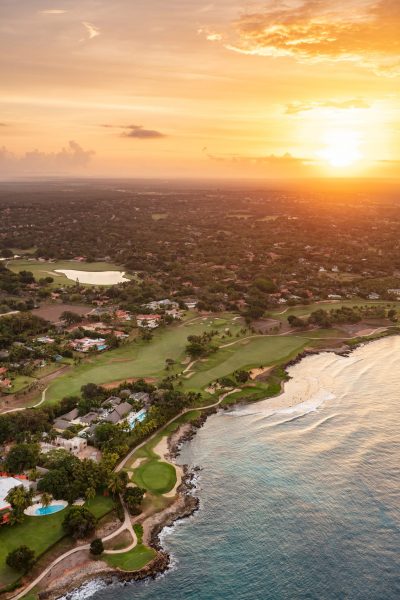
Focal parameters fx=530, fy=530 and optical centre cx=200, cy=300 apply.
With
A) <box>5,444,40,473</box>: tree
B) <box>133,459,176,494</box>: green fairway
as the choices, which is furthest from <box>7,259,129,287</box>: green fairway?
<box>133,459,176,494</box>: green fairway

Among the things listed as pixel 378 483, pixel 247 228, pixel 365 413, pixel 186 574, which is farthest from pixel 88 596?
pixel 247 228

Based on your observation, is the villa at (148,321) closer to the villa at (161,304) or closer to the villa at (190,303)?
the villa at (161,304)

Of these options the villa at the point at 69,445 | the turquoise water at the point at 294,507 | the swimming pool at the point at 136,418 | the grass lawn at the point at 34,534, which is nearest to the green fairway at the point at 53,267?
the swimming pool at the point at 136,418

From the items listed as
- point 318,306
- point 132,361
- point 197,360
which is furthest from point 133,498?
point 318,306

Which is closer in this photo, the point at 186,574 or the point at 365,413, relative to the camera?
the point at 186,574

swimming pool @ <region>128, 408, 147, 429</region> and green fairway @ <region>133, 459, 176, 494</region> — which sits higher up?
swimming pool @ <region>128, 408, 147, 429</region>

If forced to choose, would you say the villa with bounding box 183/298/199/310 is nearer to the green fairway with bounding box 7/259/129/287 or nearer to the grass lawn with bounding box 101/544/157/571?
the green fairway with bounding box 7/259/129/287

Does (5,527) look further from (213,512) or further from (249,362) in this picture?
(249,362)
